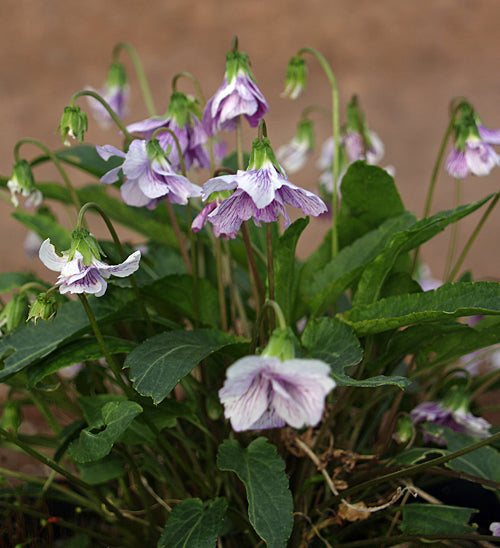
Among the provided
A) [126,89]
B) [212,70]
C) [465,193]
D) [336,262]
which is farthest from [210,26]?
[336,262]

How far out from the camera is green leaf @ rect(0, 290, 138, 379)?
1.60 feet

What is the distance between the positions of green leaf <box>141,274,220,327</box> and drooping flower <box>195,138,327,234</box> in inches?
5.7

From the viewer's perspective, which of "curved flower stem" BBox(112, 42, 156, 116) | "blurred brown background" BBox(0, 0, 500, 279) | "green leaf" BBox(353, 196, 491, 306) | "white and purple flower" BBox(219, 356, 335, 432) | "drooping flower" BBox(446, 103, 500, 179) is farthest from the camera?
"blurred brown background" BBox(0, 0, 500, 279)

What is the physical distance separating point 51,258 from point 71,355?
0.42 ft

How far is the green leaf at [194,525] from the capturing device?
Result: 1.53 ft

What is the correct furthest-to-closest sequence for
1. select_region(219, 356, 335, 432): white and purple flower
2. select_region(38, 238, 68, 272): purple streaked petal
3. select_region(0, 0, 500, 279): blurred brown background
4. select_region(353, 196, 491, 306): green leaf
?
1. select_region(0, 0, 500, 279): blurred brown background
2. select_region(353, 196, 491, 306): green leaf
3. select_region(38, 238, 68, 272): purple streaked petal
4. select_region(219, 356, 335, 432): white and purple flower

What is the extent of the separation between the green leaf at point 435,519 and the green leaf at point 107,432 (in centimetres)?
28

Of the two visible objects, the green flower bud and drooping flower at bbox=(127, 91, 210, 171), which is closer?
the green flower bud

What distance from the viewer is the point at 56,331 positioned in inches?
20.7

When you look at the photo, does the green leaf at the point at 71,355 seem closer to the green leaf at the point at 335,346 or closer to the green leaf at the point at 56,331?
the green leaf at the point at 56,331

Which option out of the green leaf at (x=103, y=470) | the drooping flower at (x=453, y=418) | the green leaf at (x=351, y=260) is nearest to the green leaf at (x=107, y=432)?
the green leaf at (x=103, y=470)

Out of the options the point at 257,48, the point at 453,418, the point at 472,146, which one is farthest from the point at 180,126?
the point at 257,48

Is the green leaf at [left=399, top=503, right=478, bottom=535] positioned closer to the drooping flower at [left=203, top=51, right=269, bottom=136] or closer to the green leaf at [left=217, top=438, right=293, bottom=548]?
the green leaf at [left=217, top=438, right=293, bottom=548]

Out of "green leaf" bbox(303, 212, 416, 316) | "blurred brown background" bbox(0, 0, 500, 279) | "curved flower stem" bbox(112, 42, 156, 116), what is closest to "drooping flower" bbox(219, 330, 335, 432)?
"green leaf" bbox(303, 212, 416, 316)
